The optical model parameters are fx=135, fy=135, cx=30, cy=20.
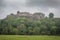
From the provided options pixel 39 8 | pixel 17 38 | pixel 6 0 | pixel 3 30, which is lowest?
pixel 17 38

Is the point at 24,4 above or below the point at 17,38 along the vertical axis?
above

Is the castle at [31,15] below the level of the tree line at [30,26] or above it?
above

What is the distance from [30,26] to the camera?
24.3 feet

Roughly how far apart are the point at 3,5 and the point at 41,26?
242 centimetres

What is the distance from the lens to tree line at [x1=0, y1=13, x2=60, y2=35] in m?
7.38

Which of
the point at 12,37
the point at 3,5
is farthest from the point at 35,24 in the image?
the point at 3,5

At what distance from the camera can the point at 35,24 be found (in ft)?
24.3

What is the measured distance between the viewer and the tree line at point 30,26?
290 inches

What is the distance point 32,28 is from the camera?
738 cm

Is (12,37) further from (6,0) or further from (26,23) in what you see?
(6,0)

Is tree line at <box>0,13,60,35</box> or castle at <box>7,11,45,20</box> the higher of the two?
castle at <box>7,11,45,20</box>

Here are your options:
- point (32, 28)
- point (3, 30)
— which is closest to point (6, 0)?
point (3, 30)

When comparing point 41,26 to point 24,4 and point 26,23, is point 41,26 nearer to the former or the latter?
point 26,23

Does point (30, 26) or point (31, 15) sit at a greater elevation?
point (31, 15)
